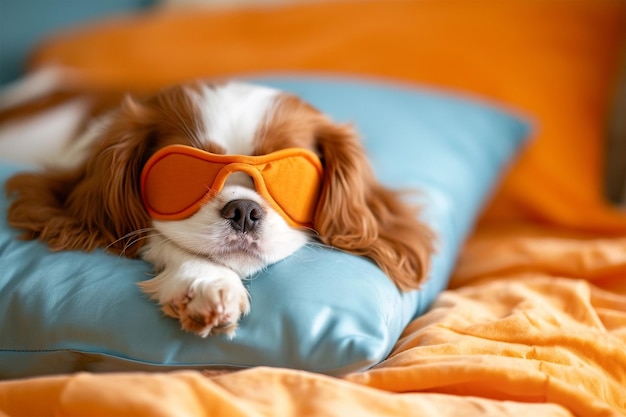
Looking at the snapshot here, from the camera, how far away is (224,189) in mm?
1464

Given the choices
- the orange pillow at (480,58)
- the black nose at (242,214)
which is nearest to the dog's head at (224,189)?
the black nose at (242,214)

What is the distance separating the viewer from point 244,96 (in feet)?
5.24

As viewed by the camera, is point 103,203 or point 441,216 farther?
point 441,216

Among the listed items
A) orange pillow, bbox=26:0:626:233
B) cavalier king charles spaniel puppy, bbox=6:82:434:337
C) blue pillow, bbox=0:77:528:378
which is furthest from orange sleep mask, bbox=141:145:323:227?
orange pillow, bbox=26:0:626:233

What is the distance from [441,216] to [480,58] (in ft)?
3.23

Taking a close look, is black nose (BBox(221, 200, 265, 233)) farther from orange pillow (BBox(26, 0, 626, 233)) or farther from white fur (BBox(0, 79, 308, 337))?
orange pillow (BBox(26, 0, 626, 233))

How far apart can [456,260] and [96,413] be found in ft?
3.87

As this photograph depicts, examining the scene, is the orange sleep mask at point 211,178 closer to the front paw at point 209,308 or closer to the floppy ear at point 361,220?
the floppy ear at point 361,220

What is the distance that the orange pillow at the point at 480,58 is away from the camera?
2.45m

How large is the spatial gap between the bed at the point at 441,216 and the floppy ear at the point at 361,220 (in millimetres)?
73

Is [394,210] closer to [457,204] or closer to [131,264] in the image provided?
[457,204]

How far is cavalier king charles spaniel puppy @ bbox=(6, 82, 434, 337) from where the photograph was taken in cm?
144

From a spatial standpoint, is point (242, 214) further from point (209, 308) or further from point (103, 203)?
point (103, 203)

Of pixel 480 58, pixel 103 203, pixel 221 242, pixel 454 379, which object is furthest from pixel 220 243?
pixel 480 58
